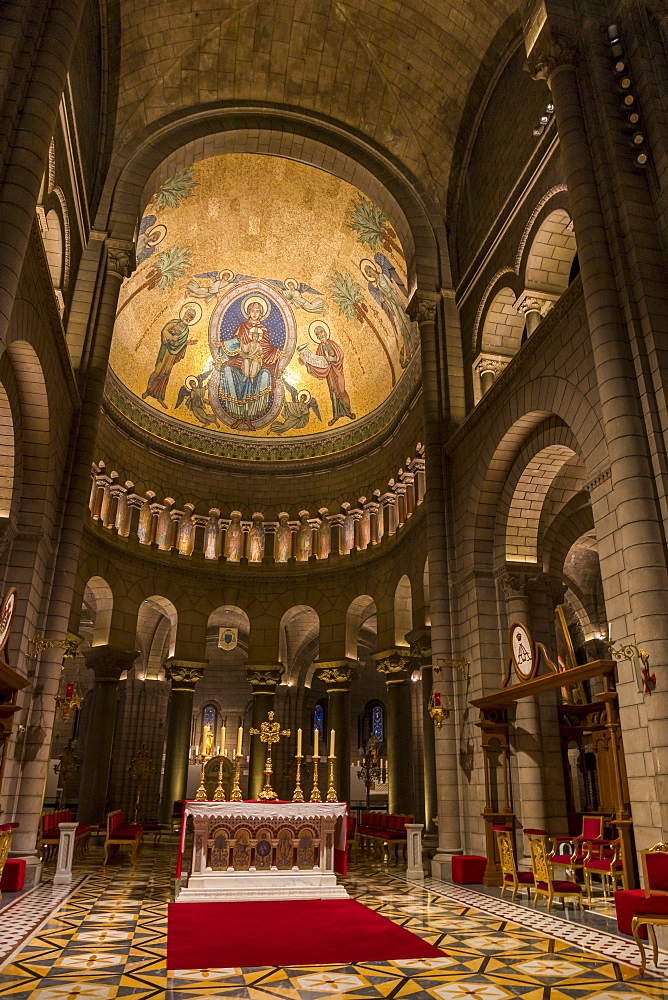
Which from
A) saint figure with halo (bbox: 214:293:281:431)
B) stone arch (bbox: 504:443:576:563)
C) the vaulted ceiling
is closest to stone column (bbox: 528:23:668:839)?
stone arch (bbox: 504:443:576:563)

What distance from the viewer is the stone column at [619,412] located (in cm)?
795

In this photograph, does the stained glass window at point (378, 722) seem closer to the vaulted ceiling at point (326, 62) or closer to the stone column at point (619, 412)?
the vaulted ceiling at point (326, 62)

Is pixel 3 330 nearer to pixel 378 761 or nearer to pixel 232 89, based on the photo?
pixel 232 89

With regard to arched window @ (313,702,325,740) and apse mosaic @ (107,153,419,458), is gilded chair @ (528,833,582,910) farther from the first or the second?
arched window @ (313,702,325,740)

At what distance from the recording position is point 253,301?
80.9 feet

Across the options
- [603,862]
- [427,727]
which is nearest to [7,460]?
[603,862]

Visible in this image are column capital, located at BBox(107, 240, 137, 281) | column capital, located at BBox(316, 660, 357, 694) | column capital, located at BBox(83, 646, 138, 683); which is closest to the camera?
column capital, located at BBox(107, 240, 137, 281)

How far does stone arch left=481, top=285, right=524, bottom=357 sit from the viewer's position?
15.5 meters

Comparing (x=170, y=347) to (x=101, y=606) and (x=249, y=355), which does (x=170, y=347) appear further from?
(x=101, y=606)

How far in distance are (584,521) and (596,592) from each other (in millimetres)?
5062

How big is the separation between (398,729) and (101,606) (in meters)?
9.58

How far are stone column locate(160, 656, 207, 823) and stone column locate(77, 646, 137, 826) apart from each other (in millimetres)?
1708

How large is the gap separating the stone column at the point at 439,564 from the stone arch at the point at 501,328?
1.37 m

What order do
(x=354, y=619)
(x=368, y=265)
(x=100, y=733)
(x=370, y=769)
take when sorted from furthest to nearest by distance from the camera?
(x=370, y=769)
(x=354, y=619)
(x=368, y=265)
(x=100, y=733)
